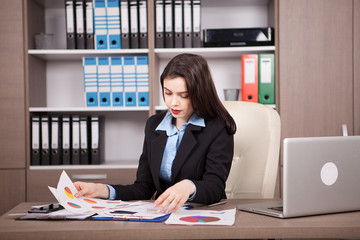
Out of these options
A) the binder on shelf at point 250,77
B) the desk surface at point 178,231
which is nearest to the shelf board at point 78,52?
the binder on shelf at point 250,77

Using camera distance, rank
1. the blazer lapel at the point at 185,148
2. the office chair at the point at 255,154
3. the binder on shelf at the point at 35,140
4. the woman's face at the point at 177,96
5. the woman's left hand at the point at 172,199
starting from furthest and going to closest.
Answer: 1. the binder on shelf at the point at 35,140
2. the office chair at the point at 255,154
3. the blazer lapel at the point at 185,148
4. the woman's face at the point at 177,96
5. the woman's left hand at the point at 172,199

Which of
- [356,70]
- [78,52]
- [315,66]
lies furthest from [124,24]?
[356,70]

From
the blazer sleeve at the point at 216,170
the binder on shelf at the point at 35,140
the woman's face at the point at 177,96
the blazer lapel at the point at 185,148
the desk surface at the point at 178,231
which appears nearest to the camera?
the desk surface at the point at 178,231

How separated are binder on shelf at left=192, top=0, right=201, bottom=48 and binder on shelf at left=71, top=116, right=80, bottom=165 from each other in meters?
0.92

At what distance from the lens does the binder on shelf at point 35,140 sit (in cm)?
262

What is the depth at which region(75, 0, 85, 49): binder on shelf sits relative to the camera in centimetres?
264

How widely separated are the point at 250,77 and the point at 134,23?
2.72 feet

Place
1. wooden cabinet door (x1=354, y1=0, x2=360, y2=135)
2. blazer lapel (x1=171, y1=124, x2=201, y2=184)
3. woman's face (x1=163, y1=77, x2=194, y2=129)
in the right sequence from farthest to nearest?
wooden cabinet door (x1=354, y1=0, x2=360, y2=135) < blazer lapel (x1=171, y1=124, x2=201, y2=184) < woman's face (x1=163, y1=77, x2=194, y2=129)

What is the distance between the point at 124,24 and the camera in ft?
8.66

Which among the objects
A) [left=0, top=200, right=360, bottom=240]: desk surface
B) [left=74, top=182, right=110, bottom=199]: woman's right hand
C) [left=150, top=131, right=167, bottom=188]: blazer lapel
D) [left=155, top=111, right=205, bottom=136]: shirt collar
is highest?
[left=155, top=111, right=205, bottom=136]: shirt collar

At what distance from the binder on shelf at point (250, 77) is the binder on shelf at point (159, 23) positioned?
0.54 metres

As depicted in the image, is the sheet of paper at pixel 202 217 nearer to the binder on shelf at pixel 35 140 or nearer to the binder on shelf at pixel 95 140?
the binder on shelf at pixel 95 140

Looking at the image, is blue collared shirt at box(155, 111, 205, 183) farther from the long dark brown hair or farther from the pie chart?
the pie chart

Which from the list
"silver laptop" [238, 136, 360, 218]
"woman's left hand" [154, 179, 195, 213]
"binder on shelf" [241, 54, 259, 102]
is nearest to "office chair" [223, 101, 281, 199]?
"silver laptop" [238, 136, 360, 218]
